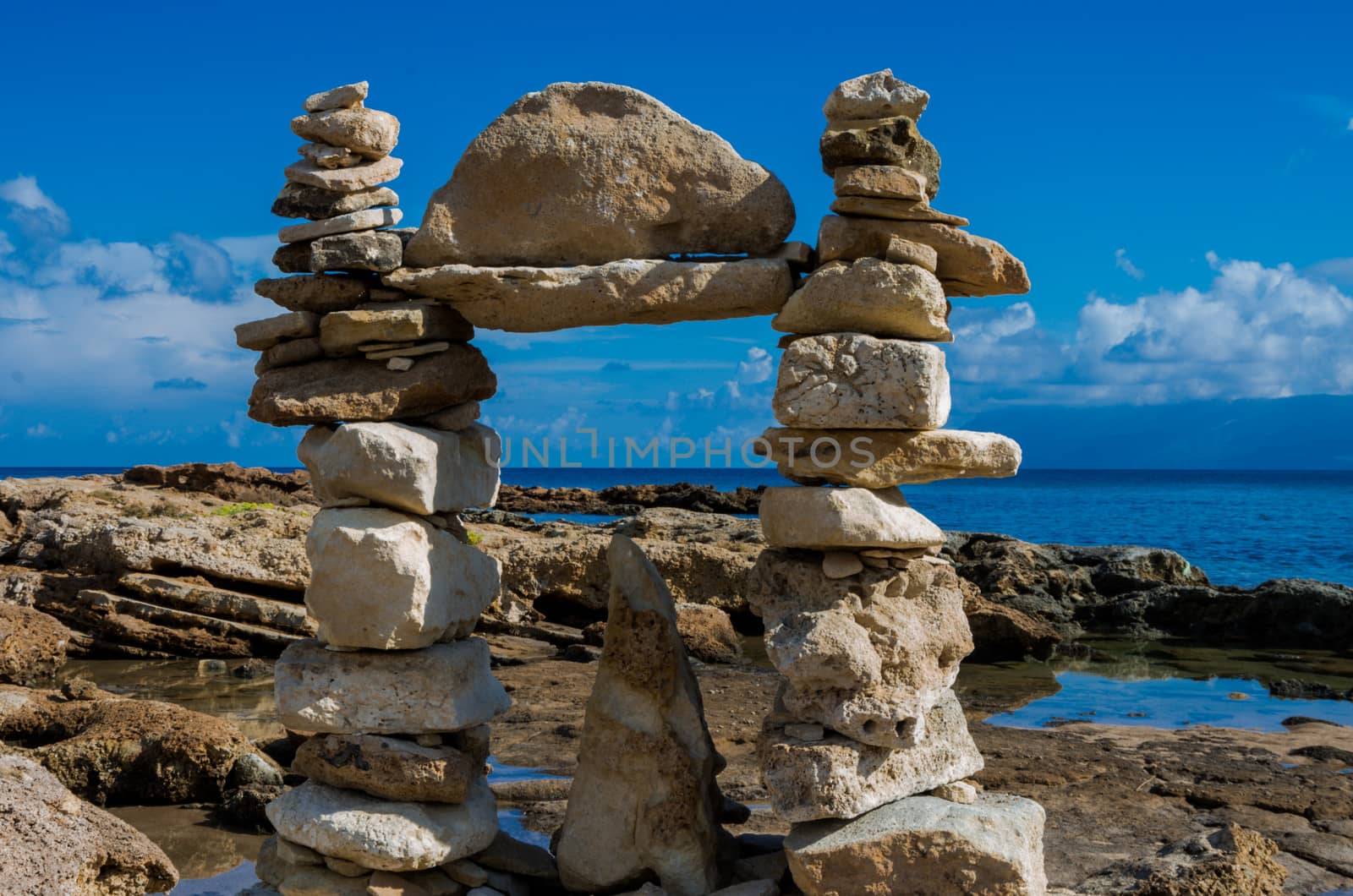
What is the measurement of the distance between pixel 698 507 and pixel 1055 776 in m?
19.0

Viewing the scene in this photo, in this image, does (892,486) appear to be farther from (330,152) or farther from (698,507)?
(698,507)

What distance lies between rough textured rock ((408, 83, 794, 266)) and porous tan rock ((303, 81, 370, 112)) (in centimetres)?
70

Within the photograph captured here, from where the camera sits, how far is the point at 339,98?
682cm

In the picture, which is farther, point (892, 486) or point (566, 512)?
point (566, 512)

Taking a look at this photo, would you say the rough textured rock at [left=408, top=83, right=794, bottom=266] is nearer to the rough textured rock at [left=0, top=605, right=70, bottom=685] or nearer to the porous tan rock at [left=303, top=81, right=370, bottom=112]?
the porous tan rock at [left=303, top=81, right=370, bottom=112]

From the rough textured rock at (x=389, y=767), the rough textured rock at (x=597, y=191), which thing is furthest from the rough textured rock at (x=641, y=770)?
the rough textured rock at (x=597, y=191)

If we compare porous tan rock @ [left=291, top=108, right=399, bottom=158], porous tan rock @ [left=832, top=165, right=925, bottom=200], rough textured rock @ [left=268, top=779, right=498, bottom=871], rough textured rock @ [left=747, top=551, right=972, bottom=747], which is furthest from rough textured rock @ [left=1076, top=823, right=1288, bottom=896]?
porous tan rock @ [left=291, top=108, right=399, bottom=158]

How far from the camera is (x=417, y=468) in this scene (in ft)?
21.0

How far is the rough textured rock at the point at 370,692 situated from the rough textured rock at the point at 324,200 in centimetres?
240

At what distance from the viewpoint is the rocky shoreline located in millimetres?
8320

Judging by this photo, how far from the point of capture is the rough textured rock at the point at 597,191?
6.53 metres

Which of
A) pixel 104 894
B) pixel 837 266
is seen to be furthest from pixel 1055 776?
pixel 104 894

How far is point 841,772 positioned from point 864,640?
0.63 metres

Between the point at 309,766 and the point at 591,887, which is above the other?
the point at 309,766
